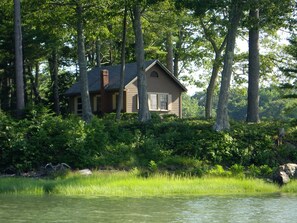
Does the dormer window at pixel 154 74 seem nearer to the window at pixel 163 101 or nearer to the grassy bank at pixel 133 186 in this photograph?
the window at pixel 163 101

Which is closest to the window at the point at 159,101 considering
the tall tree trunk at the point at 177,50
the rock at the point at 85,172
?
the tall tree trunk at the point at 177,50

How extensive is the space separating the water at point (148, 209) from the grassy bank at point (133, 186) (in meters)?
1.16

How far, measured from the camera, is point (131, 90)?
5019 centimetres

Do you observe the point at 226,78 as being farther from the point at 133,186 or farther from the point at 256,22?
the point at 133,186

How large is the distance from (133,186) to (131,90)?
28721 millimetres

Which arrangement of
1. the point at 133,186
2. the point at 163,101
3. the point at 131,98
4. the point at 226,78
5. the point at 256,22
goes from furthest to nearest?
the point at 163,101 < the point at 131,98 < the point at 226,78 < the point at 256,22 < the point at 133,186

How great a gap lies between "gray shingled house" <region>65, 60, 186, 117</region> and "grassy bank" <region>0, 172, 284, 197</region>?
86.1 feet

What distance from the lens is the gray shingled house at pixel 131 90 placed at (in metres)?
50.3

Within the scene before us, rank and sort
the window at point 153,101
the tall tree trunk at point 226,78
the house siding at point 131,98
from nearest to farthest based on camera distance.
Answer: the tall tree trunk at point 226,78 → the house siding at point 131,98 → the window at point 153,101

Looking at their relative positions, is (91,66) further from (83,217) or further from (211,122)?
(83,217)

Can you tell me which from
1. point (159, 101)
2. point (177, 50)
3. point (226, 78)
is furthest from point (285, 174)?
point (177, 50)

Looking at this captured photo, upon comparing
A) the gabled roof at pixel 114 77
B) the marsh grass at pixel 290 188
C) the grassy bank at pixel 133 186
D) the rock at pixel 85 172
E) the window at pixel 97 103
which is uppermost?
the gabled roof at pixel 114 77

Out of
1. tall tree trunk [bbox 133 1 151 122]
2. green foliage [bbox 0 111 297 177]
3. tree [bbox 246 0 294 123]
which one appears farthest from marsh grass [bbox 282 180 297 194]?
tall tree trunk [bbox 133 1 151 122]

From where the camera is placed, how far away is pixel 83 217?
51.0 ft
